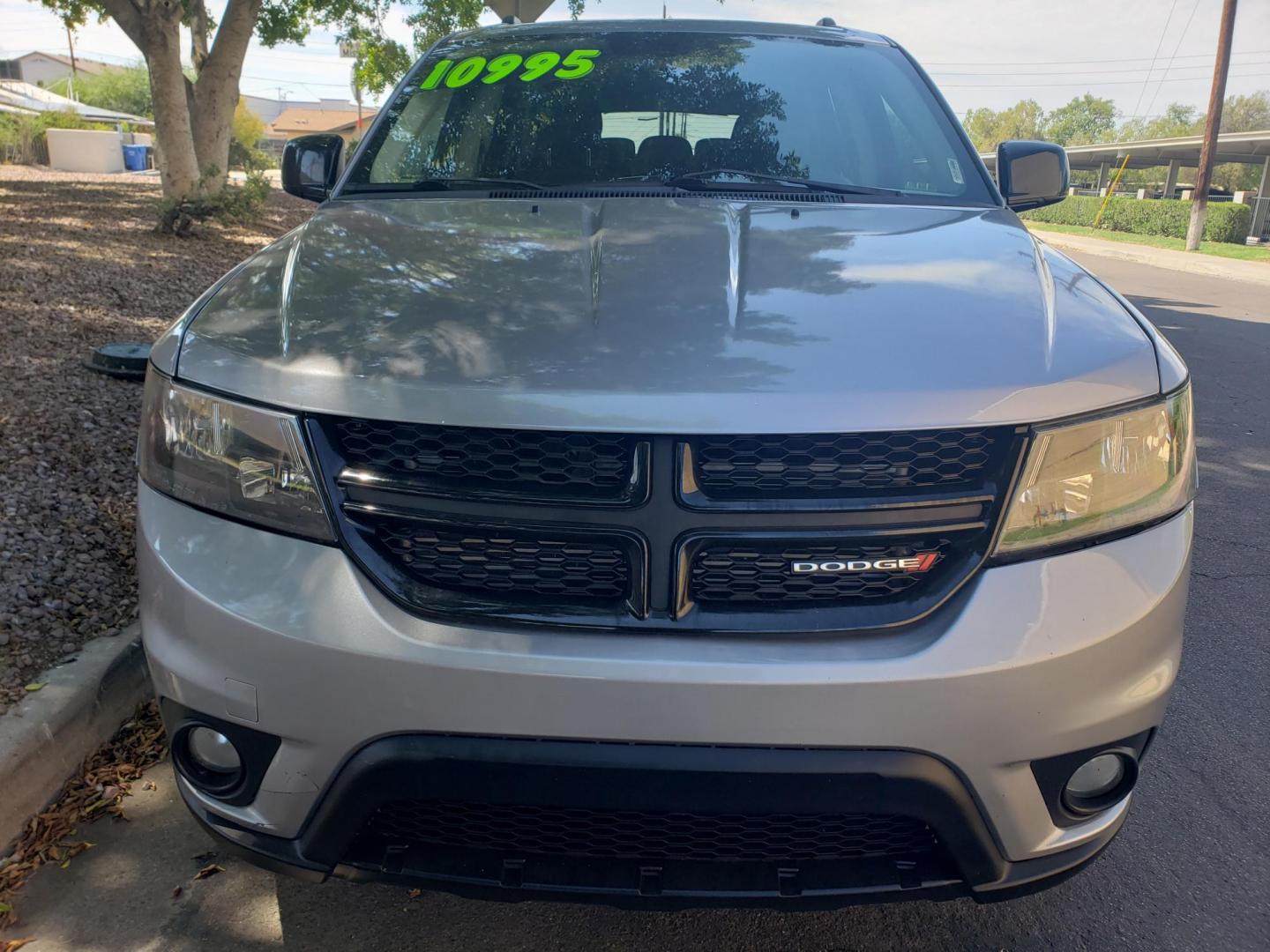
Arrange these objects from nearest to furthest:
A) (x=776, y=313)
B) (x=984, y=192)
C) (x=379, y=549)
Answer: (x=379, y=549), (x=776, y=313), (x=984, y=192)

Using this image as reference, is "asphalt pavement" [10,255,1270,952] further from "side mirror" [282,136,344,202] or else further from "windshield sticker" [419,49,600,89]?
"windshield sticker" [419,49,600,89]

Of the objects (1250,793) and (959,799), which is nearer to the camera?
(959,799)

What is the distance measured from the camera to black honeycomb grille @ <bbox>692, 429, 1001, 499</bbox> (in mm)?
1555

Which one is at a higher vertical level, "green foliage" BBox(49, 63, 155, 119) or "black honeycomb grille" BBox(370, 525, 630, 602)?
"green foliage" BBox(49, 63, 155, 119)

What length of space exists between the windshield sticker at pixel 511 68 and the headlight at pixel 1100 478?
2.11 metres

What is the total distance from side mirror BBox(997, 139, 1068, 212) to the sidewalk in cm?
1315

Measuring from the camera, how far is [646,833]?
1.64 meters

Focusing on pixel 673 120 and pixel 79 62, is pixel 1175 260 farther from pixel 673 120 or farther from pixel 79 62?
pixel 79 62

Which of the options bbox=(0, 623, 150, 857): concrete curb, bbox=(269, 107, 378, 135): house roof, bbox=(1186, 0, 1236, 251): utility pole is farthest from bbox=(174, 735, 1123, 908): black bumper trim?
bbox=(269, 107, 378, 135): house roof

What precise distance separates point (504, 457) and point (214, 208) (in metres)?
9.68

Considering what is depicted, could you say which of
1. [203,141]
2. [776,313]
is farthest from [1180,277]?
[776,313]

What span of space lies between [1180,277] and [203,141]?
1549 cm

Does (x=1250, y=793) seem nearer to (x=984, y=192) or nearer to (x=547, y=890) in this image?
(x=984, y=192)

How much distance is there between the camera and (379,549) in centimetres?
165
